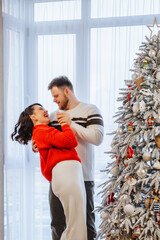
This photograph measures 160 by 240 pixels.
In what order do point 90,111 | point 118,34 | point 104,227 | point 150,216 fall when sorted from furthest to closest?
point 118,34 < point 90,111 < point 104,227 < point 150,216

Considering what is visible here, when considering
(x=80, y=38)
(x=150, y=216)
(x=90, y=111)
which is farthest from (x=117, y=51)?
(x=150, y=216)

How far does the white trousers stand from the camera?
101 inches

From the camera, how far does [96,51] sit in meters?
3.45

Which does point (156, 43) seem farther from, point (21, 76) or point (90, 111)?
point (21, 76)

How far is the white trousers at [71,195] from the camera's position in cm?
257

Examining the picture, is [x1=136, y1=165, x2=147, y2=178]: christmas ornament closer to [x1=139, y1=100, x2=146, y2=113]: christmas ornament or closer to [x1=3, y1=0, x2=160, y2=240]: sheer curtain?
[x1=139, y1=100, x2=146, y2=113]: christmas ornament

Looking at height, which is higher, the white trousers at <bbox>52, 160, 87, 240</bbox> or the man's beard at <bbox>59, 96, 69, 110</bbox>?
the man's beard at <bbox>59, 96, 69, 110</bbox>

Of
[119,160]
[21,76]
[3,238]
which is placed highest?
[21,76]

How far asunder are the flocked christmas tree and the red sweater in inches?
13.1

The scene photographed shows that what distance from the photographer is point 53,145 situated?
8.68 feet

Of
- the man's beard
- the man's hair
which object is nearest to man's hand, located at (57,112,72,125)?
the man's beard

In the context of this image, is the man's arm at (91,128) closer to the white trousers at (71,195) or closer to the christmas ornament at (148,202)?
the white trousers at (71,195)

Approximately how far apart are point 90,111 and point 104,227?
2.97ft

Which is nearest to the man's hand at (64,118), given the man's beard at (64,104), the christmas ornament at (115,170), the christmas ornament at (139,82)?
the man's beard at (64,104)
